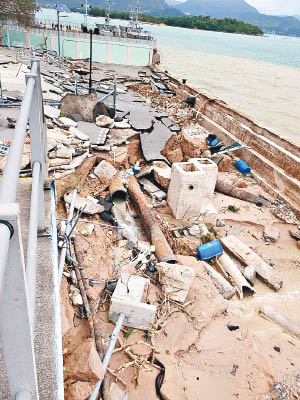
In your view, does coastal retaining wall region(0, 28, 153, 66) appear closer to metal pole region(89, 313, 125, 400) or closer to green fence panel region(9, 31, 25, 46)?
green fence panel region(9, 31, 25, 46)

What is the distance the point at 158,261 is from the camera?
559 centimetres

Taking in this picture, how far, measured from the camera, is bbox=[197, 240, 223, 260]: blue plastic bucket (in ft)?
20.8

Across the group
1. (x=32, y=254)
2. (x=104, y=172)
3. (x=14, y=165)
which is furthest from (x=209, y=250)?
(x=14, y=165)

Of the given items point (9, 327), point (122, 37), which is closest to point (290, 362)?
point (9, 327)

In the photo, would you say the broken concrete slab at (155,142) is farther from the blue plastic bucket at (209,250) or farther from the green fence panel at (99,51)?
the green fence panel at (99,51)

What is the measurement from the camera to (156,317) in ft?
15.1

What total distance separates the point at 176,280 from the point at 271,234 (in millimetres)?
3782

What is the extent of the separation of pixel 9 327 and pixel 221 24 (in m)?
140

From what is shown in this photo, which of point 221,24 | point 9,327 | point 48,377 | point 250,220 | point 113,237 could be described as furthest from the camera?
point 221,24

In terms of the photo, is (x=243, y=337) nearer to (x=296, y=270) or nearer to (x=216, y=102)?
(x=296, y=270)

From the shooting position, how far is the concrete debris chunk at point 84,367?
9.48 feet

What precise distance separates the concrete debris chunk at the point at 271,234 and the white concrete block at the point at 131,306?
428cm

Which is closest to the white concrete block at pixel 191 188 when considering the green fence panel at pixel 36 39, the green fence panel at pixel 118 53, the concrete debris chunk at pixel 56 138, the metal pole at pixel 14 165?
the concrete debris chunk at pixel 56 138

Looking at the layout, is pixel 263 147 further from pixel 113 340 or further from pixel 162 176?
pixel 113 340
